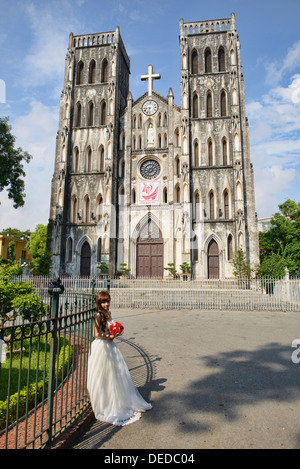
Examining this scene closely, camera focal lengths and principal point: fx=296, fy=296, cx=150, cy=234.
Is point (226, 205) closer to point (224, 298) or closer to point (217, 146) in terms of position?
point (217, 146)

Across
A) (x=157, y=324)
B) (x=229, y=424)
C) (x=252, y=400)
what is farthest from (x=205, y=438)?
(x=157, y=324)

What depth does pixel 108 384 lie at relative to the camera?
3.46 m

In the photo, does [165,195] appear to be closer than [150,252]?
No

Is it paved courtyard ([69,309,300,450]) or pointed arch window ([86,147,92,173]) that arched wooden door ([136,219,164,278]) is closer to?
pointed arch window ([86,147,92,173])

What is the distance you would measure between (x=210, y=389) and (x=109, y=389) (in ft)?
5.39

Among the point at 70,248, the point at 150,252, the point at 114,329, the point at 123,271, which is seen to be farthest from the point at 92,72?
the point at 114,329

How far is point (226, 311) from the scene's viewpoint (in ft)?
40.7

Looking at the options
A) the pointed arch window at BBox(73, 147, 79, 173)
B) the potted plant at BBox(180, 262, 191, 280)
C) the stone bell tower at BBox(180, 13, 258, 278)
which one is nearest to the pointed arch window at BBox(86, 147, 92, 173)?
the pointed arch window at BBox(73, 147, 79, 173)

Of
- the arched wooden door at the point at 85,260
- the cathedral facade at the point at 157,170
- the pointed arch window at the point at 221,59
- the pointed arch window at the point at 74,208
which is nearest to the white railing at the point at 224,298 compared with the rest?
the cathedral facade at the point at 157,170

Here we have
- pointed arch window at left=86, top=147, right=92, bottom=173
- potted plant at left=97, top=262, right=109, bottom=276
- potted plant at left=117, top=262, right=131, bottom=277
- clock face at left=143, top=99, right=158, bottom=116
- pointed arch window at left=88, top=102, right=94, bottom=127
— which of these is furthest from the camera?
pointed arch window at left=88, top=102, right=94, bottom=127

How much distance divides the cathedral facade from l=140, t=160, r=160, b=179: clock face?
0.28ft

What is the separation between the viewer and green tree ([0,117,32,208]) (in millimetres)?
20203

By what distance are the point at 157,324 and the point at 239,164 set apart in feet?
56.6

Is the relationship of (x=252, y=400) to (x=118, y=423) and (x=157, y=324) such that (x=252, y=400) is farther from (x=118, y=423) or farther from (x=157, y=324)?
(x=157, y=324)
